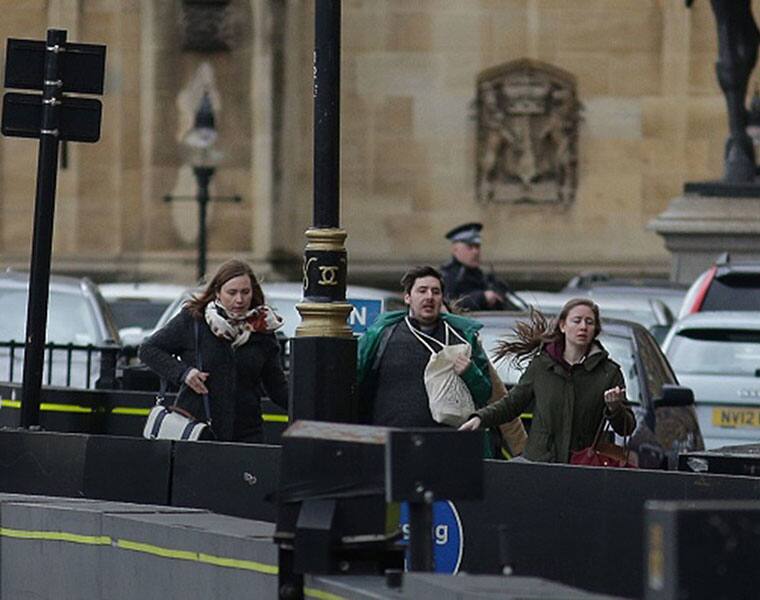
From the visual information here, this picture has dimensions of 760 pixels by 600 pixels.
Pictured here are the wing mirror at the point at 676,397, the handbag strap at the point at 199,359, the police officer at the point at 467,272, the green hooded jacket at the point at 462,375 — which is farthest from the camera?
the police officer at the point at 467,272

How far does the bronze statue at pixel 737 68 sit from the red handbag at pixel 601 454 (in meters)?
19.2

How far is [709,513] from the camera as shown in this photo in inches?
293

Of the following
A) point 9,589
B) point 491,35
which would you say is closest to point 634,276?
point 491,35

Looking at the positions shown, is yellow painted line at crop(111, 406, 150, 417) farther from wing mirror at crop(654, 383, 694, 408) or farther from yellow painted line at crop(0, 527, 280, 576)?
yellow painted line at crop(0, 527, 280, 576)

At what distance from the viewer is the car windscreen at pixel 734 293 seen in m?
23.1

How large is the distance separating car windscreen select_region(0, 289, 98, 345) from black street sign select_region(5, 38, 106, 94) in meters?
7.18

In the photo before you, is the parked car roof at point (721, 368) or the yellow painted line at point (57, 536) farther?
the parked car roof at point (721, 368)

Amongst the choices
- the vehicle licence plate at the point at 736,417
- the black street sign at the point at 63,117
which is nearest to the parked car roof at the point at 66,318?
the vehicle licence plate at the point at 736,417

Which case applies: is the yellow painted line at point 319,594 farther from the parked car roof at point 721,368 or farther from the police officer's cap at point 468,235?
the police officer's cap at point 468,235

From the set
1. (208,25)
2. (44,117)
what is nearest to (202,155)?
(208,25)

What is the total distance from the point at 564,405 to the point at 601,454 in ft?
0.93

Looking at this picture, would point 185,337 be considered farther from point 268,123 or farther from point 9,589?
point 268,123

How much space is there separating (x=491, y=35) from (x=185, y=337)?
25653 mm

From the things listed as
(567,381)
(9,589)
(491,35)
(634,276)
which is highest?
(491,35)
